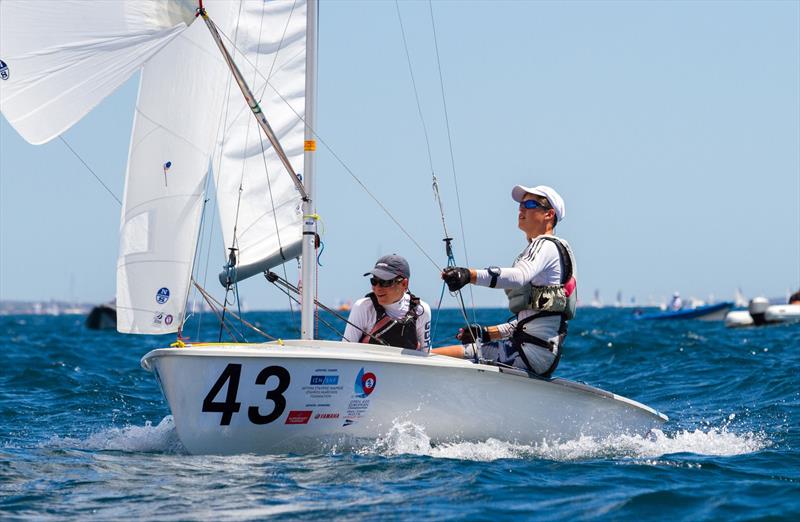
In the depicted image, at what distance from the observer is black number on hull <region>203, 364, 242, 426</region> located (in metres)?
7.08

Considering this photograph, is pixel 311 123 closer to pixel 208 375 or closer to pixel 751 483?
pixel 208 375

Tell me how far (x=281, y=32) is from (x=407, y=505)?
5.13 meters

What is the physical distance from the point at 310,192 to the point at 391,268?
2.84ft

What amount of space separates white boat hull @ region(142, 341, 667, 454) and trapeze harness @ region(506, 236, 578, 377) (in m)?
0.34

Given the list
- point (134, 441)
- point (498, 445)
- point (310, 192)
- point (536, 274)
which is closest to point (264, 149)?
point (310, 192)

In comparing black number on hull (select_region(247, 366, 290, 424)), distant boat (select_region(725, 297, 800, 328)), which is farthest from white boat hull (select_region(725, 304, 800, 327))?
black number on hull (select_region(247, 366, 290, 424))

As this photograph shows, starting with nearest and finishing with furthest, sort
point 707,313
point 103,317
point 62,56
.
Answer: point 62,56 < point 103,317 < point 707,313

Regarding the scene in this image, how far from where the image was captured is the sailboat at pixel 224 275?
7191mm

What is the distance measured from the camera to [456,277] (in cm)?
714

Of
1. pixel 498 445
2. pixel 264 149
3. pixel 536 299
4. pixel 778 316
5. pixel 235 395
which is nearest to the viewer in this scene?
pixel 235 395

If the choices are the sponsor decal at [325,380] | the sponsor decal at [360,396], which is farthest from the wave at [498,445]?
the sponsor decal at [325,380]

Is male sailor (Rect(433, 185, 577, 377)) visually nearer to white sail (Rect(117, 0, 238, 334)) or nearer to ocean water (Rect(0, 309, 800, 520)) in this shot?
ocean water (Rect(0, 309, 800, 520))

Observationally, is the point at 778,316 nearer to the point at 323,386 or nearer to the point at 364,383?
the point at 364,383

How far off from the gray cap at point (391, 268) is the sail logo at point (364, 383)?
1.10 metres
